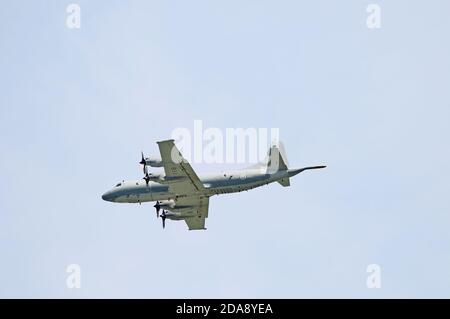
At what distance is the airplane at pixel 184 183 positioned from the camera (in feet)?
281

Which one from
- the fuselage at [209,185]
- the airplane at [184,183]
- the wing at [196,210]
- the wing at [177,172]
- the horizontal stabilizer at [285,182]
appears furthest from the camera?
the wing at [196,210]

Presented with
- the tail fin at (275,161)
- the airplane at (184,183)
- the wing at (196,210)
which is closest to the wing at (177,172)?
the airplane at (184,183)

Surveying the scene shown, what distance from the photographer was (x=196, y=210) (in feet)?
310

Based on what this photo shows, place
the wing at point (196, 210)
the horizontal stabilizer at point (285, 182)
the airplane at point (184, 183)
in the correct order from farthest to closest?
the wing at point (196, 210) → the horizontal stabilizer at point (285, 182) → the airplane at point (184, 183)

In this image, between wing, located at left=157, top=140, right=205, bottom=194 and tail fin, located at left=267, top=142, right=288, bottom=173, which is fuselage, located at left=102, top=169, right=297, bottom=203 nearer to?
tail fin, located at left=267, top=142, right=288, bottom=173

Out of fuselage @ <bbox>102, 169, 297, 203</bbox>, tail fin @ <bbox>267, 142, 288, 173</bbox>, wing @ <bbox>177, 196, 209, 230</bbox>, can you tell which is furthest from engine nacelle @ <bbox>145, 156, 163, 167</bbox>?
tail fin @ <bbox>267, 142, 288, 173</bbox>

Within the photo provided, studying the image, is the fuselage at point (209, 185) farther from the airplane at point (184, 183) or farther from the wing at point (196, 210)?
the wing at point (196, 210)

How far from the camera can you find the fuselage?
87438mm

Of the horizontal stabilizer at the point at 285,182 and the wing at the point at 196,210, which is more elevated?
the horizontal stabilizer at the point at 285,182

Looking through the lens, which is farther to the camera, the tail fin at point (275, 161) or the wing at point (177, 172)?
the tail fin at point (275, 161)

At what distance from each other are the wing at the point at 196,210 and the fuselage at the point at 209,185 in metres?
1.46
